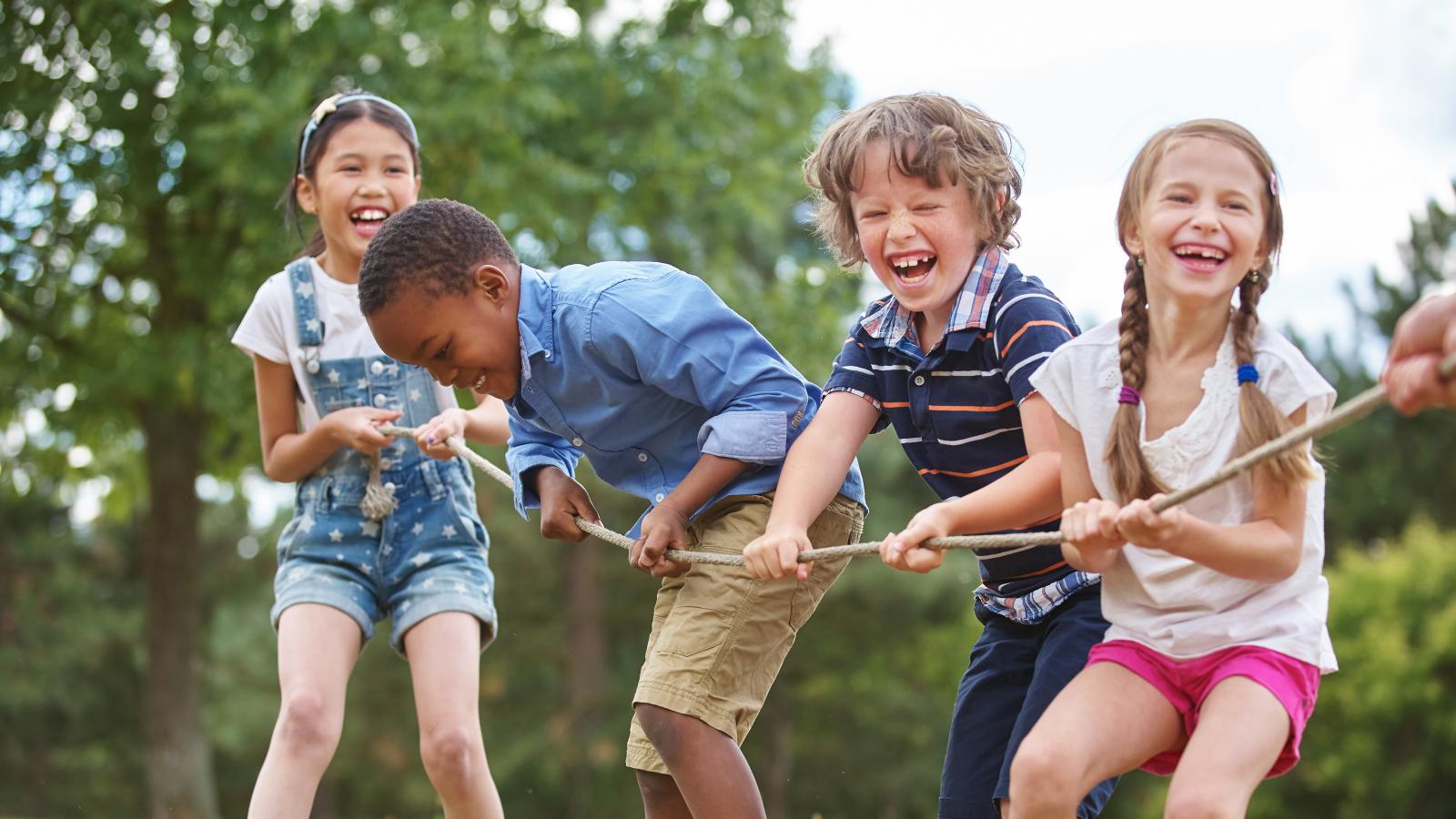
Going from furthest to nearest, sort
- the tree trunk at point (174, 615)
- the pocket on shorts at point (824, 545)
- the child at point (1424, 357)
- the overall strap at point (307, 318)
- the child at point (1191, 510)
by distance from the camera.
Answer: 1. the tree trunk at point (174, 615)
2. the overall strap at point (307, 318)
3. the pocket on shorts at point (824, 545)
4. the child at point (1191, 510)
5. the child at point (1424, 357)

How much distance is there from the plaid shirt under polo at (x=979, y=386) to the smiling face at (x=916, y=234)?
55 mm

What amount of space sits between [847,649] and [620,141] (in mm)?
13004

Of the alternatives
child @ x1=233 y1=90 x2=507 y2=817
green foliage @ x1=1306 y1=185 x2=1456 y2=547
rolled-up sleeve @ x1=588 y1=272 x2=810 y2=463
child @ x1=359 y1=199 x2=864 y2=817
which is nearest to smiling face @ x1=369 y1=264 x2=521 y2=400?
child @ x1=359 y1=199 x2=864 y2=817

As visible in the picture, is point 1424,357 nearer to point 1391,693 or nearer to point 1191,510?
point 1191,510

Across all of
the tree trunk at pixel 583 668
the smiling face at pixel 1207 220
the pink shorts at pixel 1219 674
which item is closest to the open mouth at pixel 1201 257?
the smiling face at pixel 1207 220

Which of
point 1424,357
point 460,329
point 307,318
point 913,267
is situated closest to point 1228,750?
point 1424,357

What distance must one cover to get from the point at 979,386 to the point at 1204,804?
999 millimetres

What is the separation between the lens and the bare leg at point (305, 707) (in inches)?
139

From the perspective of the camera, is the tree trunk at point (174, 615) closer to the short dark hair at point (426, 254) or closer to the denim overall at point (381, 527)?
the denim overall at point (381, 527)

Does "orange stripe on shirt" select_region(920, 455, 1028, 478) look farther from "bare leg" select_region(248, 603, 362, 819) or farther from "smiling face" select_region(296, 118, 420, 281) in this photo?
"smiling face" select_region(296, 118, 420, 281)

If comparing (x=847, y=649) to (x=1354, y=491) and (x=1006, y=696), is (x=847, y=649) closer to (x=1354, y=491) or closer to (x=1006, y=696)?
(x=1354, y=491)

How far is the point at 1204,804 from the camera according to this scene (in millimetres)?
2418

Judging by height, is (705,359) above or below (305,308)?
below

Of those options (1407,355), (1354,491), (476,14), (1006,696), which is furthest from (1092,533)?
(1354,491)
